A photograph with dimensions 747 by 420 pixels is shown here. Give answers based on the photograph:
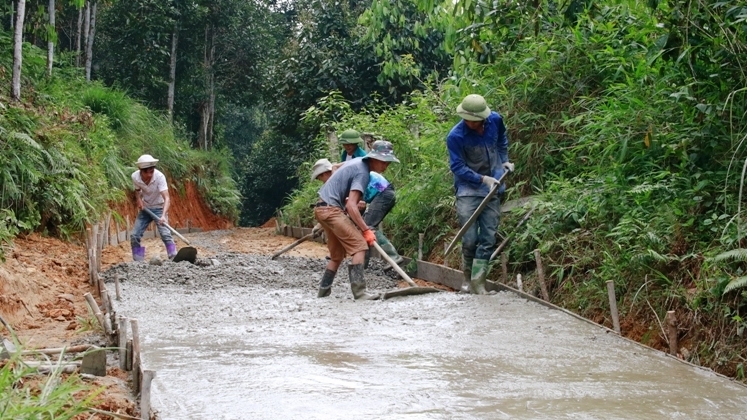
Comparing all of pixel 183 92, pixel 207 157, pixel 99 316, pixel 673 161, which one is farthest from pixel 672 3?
pixel 183 92

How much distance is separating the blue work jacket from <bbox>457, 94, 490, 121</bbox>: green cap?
0.77ft

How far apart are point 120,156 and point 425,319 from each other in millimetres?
14153

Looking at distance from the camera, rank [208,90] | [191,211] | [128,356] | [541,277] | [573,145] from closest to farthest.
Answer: [128,356], [541,277], [573,145], [191,211], [208,90]

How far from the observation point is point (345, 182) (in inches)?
312

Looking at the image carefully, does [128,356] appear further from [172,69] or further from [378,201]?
[172,69]

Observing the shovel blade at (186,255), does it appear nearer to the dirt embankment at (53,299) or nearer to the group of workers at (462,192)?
the dirt embankment at (53,299)

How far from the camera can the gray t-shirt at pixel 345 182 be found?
7734mm

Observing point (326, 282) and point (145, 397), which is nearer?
point (145, 397)

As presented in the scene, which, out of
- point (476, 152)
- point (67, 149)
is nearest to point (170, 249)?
point (67, 149)

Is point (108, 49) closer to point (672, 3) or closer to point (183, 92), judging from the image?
point (183, 92)

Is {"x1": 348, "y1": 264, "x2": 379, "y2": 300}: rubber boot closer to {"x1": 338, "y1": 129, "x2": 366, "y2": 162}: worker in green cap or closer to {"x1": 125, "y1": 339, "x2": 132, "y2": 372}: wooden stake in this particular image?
{"x1": 338, "y1": 129, "x2": 366, "y2": 162}: worker in green cap

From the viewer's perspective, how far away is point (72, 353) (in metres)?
4.91

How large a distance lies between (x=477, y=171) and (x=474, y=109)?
2.28 feet

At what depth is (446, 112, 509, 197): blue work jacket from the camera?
799cm
